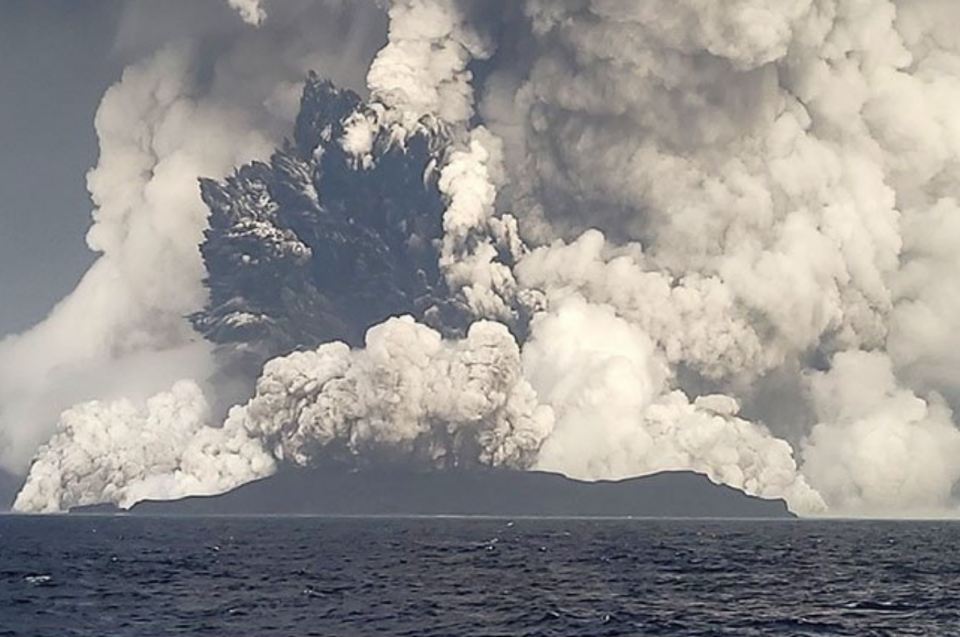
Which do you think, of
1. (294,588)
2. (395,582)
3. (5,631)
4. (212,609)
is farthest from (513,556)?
(5,631)

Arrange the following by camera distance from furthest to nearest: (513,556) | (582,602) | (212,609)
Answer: (513,556) → (582,602) → (212,609)

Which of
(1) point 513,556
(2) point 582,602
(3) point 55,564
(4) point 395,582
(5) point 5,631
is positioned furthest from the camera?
(1) point 513,556

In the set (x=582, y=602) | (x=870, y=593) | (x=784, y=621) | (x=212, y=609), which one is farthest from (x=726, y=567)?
(x=212, y=609)

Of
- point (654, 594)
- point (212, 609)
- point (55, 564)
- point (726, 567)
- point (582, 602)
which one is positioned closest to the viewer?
point (212, 609)

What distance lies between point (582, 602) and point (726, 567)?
54.6 meters

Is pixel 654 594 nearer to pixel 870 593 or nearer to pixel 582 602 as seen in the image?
pixel 582 602

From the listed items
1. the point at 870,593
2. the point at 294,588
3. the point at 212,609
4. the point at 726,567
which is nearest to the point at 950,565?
the point at 726,567

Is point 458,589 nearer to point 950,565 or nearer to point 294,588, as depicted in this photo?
point 294,588

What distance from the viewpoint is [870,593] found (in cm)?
11912

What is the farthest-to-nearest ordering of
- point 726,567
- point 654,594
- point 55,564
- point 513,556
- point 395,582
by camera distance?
1. point 513,556
2. point 55,564
3. point 726,567
4. point 395,582
5. point 654,594

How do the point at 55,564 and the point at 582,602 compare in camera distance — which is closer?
the point at 582,602

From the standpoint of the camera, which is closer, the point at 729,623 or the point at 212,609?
the point at 729,623

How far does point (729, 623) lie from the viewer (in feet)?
307

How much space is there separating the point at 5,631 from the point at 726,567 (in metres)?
95.9
